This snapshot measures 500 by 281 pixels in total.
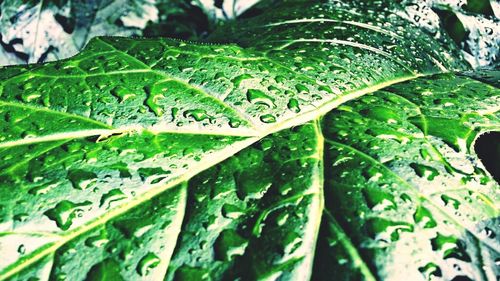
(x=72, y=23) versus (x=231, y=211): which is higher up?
(x=231, y=211)

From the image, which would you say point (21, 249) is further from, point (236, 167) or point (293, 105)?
point (293, 105)

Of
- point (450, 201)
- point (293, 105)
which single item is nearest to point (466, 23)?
point (293, 105)

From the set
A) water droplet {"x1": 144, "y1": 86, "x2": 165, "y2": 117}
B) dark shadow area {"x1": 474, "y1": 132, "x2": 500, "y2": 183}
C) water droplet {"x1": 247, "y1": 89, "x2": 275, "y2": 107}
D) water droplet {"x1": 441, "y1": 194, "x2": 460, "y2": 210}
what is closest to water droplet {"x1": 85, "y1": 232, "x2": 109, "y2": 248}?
water droplet {"x1": 144, "y1": 86, "x2": 165, "y2": 117}

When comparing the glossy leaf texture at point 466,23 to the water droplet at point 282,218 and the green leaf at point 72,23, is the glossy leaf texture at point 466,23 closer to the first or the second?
the green leaf at point 72,23

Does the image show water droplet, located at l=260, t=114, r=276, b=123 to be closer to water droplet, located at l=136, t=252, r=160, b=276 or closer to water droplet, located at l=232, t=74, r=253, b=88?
water droplet, located at l=232, t=74, r=253, b=88

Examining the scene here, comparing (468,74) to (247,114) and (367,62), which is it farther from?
(247,114)

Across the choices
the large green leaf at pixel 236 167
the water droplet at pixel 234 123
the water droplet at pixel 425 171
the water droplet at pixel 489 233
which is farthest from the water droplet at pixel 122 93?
the water droplet at pixel 489 233
